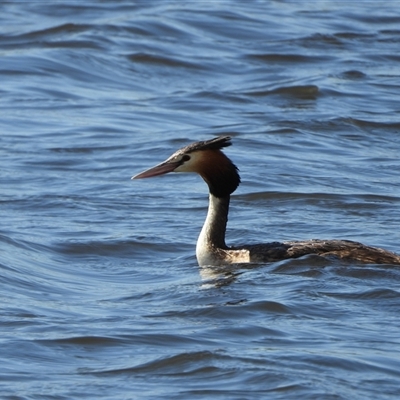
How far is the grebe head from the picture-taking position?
424 inches

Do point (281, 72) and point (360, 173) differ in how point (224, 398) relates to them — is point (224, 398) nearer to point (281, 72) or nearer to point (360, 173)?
point (360, 173)

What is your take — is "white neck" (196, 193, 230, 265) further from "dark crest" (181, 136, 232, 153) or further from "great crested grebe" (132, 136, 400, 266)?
"dark crest" (181, 136, 232, 153)

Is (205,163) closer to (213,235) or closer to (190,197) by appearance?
(213,235)

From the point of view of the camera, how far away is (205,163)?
10.9 metres

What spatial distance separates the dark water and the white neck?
0.41 ft

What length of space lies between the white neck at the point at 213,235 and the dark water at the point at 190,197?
4.9 inches

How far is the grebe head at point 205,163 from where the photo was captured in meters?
10.8

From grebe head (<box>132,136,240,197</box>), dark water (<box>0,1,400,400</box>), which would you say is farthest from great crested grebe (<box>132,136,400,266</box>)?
dark water (<box>0,1,400,400</box>)

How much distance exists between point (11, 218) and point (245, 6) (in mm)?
13341

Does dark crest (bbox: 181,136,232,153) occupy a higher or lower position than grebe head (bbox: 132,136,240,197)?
higher

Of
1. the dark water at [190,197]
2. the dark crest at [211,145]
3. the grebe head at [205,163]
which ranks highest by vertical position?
the dark crest at [211,145]

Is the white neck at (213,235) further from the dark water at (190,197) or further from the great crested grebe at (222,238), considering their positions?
the dark water at (190,197)

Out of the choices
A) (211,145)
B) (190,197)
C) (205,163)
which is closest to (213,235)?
(205,163)

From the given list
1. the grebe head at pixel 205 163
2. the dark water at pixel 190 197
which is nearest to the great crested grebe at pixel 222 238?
the grebe head at pixel 205 163
